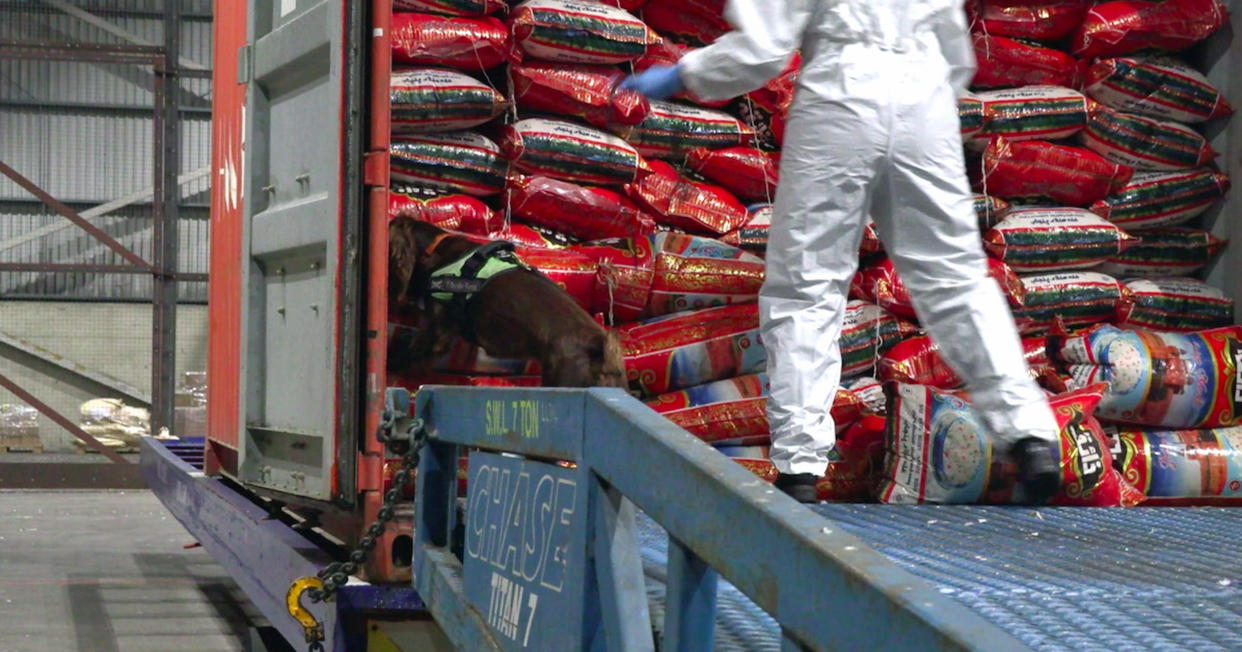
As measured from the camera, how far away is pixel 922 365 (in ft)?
14.8

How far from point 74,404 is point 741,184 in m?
11.4

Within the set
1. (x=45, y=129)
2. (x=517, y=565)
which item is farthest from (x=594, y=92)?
(x=45, y=129)

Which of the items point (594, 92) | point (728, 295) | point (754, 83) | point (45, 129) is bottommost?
point (728, 295)

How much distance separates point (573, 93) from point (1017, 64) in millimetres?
1655

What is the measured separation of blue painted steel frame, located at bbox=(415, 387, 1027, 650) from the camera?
3.51 feet

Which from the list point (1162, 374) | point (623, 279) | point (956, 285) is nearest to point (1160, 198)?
point (1162, 374)

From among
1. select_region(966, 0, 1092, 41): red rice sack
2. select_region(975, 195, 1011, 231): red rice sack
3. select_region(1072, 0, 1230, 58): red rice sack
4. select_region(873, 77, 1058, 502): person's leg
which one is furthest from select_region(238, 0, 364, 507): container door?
select_region(1072, 0, 1230, 58): red rice sack

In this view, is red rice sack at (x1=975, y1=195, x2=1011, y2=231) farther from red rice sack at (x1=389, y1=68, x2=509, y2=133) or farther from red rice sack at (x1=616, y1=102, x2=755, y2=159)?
red rice sack at (x1=389, y1=68, x2=509, y2=133)

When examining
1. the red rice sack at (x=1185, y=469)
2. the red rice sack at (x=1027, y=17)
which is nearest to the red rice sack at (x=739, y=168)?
the red rice sack at (x=1027, y=17)

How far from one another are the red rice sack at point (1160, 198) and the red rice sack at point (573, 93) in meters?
1.80

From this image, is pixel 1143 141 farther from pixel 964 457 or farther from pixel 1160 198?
Result: pixel 964 457

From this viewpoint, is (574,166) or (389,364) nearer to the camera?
(389,364)

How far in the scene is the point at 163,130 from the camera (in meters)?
9.36

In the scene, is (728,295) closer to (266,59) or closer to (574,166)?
(574,166)
